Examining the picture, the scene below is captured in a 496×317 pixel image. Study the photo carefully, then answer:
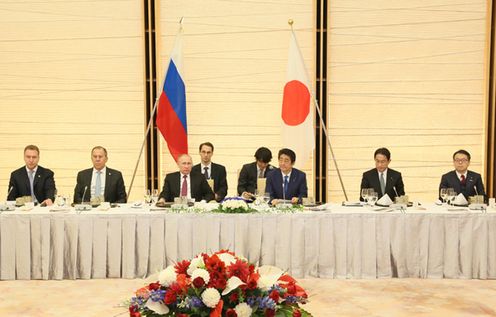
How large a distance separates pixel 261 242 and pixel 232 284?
3.18m

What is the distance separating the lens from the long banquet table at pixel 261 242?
16.8 feet

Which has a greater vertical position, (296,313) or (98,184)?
(98,184)

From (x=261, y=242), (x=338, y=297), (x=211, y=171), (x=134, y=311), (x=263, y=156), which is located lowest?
(x=338, y=297)

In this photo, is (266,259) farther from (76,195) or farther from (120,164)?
(120,164)

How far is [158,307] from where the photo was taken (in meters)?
2.03

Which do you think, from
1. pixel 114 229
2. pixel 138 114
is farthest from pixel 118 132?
pixel 114 229

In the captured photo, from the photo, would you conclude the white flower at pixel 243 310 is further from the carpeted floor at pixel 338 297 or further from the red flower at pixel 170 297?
the carpeted floor at pixel 338 297

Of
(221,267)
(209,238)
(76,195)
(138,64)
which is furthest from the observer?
(138,64)

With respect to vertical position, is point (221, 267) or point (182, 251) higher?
point (221, 267)

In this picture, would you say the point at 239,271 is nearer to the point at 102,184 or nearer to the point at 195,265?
the point at 195,265

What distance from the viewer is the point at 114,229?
5.16m

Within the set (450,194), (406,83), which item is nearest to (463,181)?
(450,194)

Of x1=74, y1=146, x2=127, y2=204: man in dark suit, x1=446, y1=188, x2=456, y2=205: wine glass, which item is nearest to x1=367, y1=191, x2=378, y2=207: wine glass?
x1=446, y1=188, x2=456, y2=205: wine glass

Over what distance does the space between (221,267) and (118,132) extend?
20.4 feet
